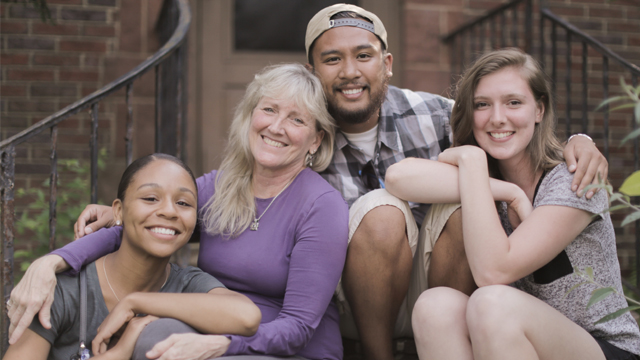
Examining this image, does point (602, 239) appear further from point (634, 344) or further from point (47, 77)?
point (47, 77)

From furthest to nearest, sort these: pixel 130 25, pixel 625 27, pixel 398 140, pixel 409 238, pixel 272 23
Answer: pixel 625 27
pixel 272 23
pixel 130 25
pixel 398 140
pixel 409 238

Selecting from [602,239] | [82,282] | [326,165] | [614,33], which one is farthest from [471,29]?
[82,282]

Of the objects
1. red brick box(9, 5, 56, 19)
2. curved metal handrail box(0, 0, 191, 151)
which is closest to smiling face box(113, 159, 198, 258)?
curved metal handrail box(0, 0, 191, 151)

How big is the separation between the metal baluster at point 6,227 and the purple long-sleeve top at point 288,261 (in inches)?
14.7

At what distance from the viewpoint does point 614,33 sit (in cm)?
425

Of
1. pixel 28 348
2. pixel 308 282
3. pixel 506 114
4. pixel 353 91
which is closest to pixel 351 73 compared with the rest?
pixel 353 91

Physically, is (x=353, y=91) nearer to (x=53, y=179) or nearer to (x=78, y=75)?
(x=53, y=179)

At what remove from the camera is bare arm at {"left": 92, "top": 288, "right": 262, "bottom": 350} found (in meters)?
1.63

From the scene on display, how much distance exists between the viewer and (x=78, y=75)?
12.4 ft

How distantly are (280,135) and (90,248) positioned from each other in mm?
772

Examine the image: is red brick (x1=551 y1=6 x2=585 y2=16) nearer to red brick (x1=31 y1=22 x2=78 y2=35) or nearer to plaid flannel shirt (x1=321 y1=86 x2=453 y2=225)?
plaid flannel shirt (x1=321 y1=86 x2=453 y2=225)

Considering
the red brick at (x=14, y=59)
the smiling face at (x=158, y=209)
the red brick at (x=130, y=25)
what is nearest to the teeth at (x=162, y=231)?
the smiling face at (x=158, y=209)

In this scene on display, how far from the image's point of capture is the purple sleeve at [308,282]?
66.1 inches

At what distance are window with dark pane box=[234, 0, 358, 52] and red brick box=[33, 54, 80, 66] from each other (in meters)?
1.12
